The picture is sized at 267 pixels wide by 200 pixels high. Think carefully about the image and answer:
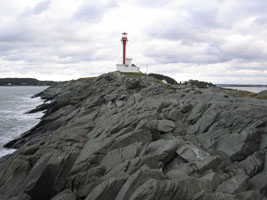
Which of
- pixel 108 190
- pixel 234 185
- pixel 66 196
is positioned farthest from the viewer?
pixel 66 196

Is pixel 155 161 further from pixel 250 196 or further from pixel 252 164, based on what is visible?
pixel 252 164

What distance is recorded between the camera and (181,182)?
1073 centimetres

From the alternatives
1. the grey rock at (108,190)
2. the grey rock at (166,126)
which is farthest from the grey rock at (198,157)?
the grey rock at (108,190)

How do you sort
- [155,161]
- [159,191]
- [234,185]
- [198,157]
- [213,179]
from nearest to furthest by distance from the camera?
[159,191]
[234,185]
[213,179]
[155,161]
[198,157]

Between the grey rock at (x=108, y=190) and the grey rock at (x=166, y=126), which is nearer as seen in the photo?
the grey rock at (x=108, y=190)

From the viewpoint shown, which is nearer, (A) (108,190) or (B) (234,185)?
(A) (108,190)

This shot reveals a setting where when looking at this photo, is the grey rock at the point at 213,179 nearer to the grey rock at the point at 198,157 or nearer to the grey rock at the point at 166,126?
the grey rock at the point at 198,157

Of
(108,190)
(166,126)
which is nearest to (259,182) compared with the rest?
(108,190)

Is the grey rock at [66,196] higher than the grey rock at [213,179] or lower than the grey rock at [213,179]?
lower

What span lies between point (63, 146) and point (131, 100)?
54.7 ft

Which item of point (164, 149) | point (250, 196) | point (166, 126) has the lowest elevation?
point (250, 196)

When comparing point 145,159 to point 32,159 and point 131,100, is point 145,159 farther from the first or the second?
point 131,100

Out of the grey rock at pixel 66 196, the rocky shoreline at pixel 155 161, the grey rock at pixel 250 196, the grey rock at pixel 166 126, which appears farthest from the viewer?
the grey rock at pixel 166 126

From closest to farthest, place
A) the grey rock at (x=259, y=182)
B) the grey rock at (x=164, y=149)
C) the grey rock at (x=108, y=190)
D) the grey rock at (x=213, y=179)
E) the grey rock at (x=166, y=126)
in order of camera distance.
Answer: the grey rock at (x=108, y=190)
the grey rock at (x=213, y=179)
the grey rock at (x=259, y=182)
the grey rock at (x=164, y=149)
the grey rock at (x=166, y=126)
